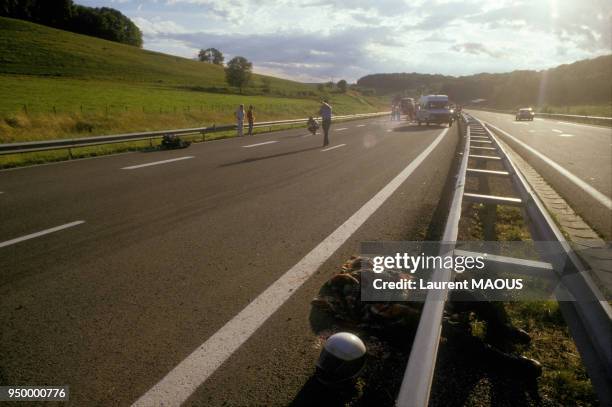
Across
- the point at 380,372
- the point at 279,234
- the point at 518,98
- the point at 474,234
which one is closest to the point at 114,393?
the point at 380,372

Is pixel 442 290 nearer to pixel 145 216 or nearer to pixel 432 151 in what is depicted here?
pixel 145 216

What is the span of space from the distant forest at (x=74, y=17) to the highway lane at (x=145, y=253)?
124 m

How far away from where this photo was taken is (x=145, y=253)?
A: 453cm

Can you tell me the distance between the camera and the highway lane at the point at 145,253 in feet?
8.91

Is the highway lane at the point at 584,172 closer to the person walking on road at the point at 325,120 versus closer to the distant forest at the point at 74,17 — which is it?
the person walking on road at the point at 325,120

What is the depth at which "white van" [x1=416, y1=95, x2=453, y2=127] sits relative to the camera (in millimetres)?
27656

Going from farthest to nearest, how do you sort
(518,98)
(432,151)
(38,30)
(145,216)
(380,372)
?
(518,98)
(38,30)
(432,151)
(145,216)
(380,372)

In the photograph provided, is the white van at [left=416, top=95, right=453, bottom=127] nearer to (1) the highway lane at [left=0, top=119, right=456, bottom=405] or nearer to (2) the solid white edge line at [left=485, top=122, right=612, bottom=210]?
(2) the solid white edge line at [left=485, top=122, right=612, bottom=210]

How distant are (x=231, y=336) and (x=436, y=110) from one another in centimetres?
2850

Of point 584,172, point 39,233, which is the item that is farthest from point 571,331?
point 584,172

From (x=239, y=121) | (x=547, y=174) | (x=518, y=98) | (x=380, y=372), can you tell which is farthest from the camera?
(x=518, y=98)

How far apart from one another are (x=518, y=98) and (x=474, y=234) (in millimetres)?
132947

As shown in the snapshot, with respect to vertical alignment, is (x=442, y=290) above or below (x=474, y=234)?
above

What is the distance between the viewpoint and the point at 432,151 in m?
14.2
